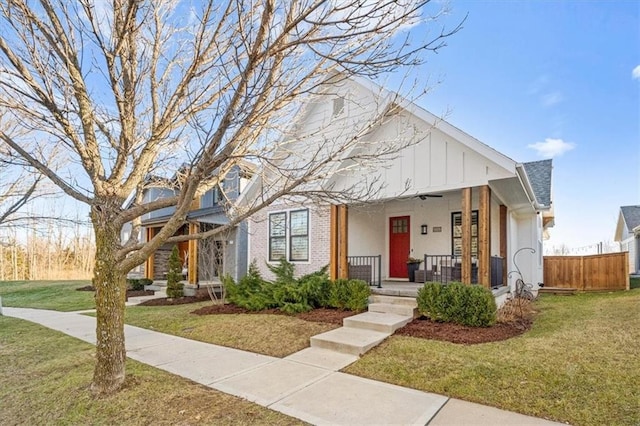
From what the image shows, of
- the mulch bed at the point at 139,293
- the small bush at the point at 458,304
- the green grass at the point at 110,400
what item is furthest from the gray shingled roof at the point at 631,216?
the mulch bed at the point at 139,293

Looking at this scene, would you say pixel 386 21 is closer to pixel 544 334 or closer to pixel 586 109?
pixel 544 334

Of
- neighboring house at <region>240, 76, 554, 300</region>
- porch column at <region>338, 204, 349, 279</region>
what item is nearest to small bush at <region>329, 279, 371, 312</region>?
porch column at <region>338, 204, 349, 279</region>

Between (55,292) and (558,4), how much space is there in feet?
70.9

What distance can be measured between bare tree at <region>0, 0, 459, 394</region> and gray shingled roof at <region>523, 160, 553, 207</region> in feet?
33.7

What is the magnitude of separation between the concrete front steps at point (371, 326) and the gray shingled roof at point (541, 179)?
672 cm

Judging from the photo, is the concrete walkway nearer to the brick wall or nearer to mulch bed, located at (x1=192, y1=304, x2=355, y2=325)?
mulch bed, located at (x1=192, y1=304, x2=355, y2=325)

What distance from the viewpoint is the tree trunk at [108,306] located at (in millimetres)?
4641

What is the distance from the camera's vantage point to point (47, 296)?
1659cm

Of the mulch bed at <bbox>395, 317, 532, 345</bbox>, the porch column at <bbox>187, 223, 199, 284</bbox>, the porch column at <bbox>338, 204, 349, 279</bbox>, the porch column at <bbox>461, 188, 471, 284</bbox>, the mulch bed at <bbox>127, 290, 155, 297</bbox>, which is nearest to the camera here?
the mulch bed at <bbox>395, 317, 532, 345</bbox>

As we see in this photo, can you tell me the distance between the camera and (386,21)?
371 centimetres

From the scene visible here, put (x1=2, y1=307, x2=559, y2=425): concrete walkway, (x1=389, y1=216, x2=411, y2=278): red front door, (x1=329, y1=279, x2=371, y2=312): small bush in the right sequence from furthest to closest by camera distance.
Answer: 1. (x1=389, y1=216, x2=411, y2=278): red front door
2. (x1=329, y1=279, x2=371, y2=312): small bush
3. (x1=2, y1=307, x2=559, y2=425): concrete walkway

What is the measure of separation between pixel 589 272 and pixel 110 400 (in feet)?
51.7

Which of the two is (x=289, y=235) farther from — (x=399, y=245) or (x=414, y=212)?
(x=414, y=212)

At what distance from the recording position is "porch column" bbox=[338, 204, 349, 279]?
989 centimetres
